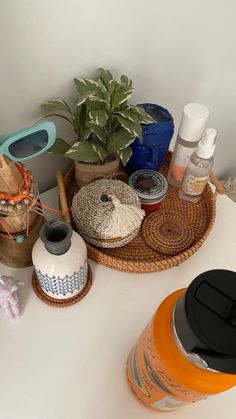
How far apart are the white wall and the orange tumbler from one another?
1.21ft

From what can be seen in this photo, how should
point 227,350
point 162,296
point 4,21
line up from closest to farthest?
1. point 227,350
2. point 4,21
3. point 162,296

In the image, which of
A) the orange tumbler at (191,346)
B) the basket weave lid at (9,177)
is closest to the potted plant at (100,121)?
the basket weave lid at (9,177)

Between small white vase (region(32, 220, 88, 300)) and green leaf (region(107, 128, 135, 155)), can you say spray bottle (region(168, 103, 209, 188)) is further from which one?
small white vase (region(32, 220, 88, 300))

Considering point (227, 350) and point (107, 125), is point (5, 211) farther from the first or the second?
point (227, 350)

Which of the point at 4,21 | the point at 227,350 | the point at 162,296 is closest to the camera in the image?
the point at 227,350

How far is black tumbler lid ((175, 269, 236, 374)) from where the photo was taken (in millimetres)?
304

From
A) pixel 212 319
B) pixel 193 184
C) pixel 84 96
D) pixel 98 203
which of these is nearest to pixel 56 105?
pixel 84 96

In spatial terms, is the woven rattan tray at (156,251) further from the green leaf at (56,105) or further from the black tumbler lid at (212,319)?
the black tumbler lid at (212,319)

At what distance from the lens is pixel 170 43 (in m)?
0.67

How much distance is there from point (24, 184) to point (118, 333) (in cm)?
24

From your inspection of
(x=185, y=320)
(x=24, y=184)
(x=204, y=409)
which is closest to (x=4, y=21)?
(x=24, y=184)

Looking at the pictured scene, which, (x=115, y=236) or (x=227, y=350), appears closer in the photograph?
(x=227, y=350)

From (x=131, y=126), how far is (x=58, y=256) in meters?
0.22

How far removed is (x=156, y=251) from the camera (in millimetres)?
623
